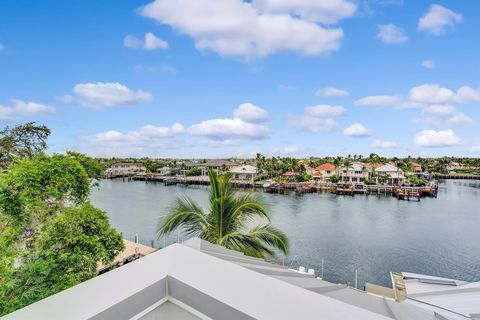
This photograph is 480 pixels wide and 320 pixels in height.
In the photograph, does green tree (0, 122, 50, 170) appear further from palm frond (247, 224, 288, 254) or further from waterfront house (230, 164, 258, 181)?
waterfront house (230, 164, 258, 181)

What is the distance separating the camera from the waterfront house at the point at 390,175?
152 feet

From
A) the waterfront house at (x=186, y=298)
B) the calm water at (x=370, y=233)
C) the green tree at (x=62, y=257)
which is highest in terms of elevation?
the waterfront house at (x=186, y=298)

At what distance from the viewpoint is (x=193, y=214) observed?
4250mm

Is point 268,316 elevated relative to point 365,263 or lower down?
elevated

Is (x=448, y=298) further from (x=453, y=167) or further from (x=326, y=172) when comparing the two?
(x=453, y=167)

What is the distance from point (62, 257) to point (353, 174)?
1968 inches

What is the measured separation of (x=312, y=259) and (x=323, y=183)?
32.8 meters

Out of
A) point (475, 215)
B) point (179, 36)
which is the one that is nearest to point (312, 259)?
point (179, 36)

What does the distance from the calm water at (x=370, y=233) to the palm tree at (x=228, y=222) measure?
440 cm

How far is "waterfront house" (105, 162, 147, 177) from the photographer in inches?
2781

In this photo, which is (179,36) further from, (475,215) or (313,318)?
(475,215)

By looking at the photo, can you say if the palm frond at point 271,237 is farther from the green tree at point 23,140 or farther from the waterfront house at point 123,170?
the waterfront house at point 123,170

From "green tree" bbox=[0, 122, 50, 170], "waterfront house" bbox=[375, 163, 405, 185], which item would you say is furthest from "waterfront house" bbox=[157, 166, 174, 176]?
"green tree" bbox=[0, 122, 50, 170]

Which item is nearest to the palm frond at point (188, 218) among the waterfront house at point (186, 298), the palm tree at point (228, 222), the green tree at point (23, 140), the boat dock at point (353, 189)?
the palm tree at point (228, 222)
